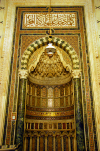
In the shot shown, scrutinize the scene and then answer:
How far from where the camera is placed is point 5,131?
5656 millimetres

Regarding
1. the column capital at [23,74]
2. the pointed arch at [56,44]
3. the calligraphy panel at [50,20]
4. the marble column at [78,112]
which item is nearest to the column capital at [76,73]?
the marble column at [78,112]

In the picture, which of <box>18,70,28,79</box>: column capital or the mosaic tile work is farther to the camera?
<box>18,70,28,79</box>: column capital

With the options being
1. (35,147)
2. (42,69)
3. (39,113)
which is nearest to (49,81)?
(42,69)

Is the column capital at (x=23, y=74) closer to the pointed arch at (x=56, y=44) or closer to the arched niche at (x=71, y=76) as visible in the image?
the arched niche at (x=71, y=76)

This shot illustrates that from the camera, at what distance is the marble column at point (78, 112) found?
5566 mm

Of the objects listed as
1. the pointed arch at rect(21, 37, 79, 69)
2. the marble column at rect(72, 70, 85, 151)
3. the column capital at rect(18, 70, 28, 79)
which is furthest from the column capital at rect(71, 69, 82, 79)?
the column capital at rect(18, 70, 28, 79)

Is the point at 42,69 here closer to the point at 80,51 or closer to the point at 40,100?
the point at 40,100

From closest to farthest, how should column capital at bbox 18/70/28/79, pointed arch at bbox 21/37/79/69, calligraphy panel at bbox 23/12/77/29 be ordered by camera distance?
1. column capital at bbox 18/70/28/79
2. pointed arch at bbox 21/37/79/69
3. calligraphy panel at bbox 23/12/77/29

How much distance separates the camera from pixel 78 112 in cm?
589

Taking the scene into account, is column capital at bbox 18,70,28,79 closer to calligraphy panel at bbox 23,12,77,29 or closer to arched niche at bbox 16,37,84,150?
arched niche at bbox 16,37,84,150

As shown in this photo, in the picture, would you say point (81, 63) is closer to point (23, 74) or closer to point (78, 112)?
point (78, 112)

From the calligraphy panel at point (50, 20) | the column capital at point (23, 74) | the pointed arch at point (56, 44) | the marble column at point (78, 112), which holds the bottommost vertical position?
the marble column at point (78, 112)

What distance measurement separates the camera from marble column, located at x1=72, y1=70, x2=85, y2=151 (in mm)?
5566

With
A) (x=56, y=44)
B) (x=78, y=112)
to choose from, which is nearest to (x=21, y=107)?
(x=78, y=112)
